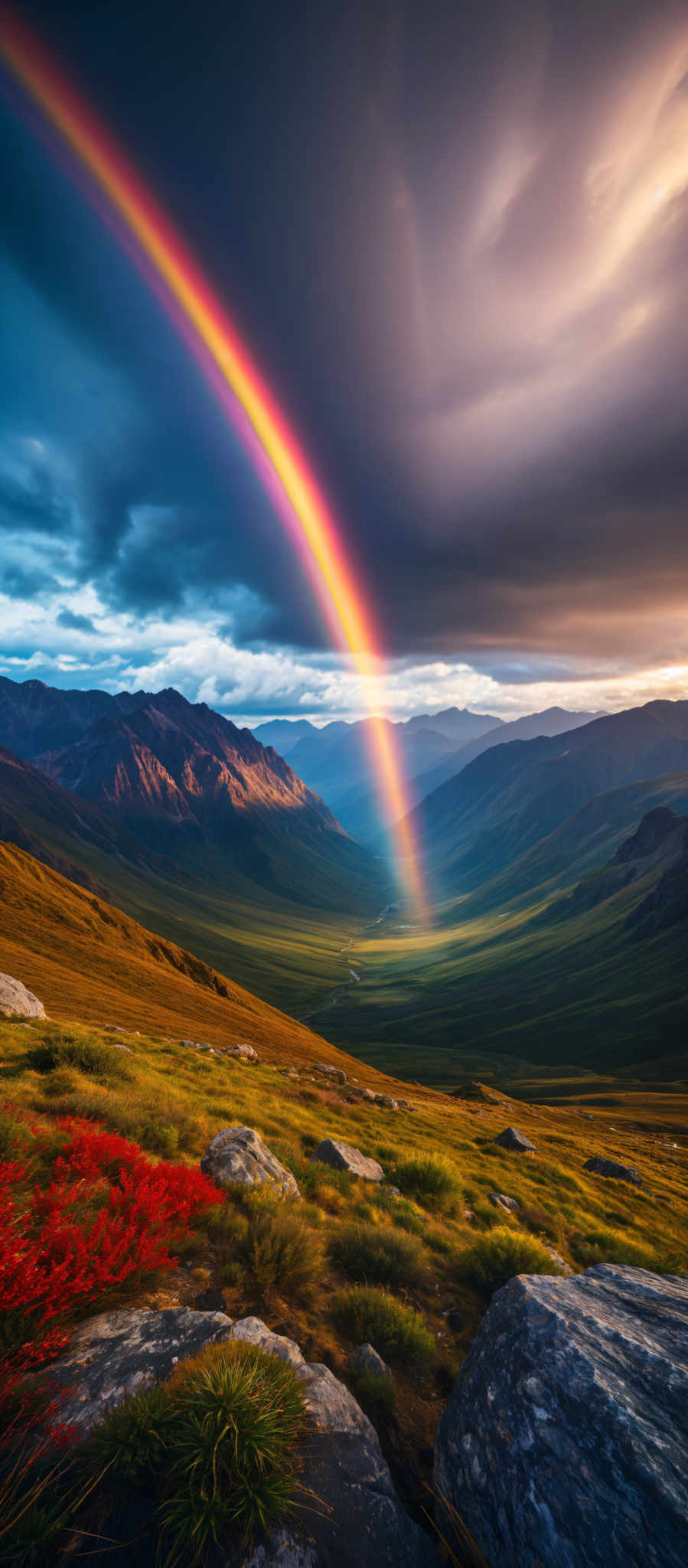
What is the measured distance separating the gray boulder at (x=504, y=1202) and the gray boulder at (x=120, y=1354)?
1140cm

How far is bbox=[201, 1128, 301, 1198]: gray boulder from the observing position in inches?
399

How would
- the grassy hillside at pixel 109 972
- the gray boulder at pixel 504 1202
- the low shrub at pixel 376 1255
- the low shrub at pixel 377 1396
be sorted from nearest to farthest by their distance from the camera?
the low shrub at pixel 377 1396 < the low shrub at pixel 376 1255 < the gray boulder at pixel 504 1202 < the grassy hillside at pixel 109 972

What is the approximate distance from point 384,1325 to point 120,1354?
379cm

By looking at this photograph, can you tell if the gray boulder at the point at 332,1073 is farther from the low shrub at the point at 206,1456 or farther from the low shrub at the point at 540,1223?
the low shrub at the point at 206,1456

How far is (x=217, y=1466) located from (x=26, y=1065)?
38.5 ft

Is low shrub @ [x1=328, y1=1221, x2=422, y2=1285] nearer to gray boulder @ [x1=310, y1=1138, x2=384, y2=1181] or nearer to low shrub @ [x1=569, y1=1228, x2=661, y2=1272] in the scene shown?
gray boulder @ [x1=310, y1=1138, x2=384, y2=1181]

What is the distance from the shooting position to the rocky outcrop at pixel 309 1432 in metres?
4.37

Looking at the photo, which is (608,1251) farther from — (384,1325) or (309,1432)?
(309,1432)

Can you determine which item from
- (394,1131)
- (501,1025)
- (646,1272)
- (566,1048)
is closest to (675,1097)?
(566,1048)

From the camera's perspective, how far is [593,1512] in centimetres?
442

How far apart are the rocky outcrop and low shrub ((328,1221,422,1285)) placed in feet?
10.5

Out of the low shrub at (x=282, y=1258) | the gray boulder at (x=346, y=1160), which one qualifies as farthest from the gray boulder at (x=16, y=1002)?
the low shrub at (x=282, y=1258)

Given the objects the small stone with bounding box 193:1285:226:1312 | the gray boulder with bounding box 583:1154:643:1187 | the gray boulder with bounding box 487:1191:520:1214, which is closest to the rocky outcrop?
the small stone with bounding box 193:1285:226:1312

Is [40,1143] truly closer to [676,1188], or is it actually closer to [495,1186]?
[495,1186]
